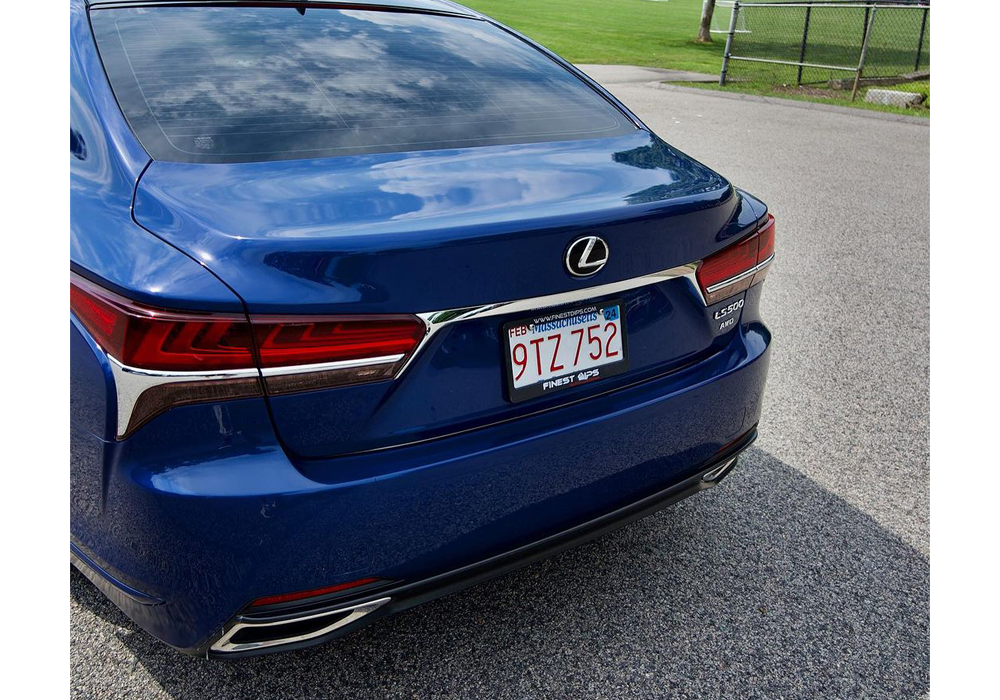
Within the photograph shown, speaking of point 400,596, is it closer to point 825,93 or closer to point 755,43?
point 825,93

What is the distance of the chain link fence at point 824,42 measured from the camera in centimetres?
1477

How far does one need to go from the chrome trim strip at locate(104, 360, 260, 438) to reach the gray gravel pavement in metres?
0.91

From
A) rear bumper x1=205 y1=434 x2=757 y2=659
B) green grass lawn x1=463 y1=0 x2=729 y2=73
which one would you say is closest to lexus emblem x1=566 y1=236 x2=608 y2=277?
rear bumper x1=205 y1=434 x2=757 y2=659

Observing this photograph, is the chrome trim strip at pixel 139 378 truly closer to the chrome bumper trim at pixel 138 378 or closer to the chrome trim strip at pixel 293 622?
the chrome bumper trim at pixel 138 378

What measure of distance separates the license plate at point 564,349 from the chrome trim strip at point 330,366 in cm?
28

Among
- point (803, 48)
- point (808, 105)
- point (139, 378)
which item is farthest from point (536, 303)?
point (803, 48)

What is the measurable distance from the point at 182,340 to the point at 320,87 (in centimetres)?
97

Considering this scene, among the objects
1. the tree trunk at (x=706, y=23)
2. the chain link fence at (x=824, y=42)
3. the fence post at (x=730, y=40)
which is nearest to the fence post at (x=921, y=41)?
the chain link fence at (x=824, y=42)

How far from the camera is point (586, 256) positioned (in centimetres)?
200

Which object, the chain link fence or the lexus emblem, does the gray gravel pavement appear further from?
the chain link fence

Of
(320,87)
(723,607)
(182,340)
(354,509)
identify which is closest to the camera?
(182,340)

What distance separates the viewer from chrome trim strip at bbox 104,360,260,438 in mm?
1697
